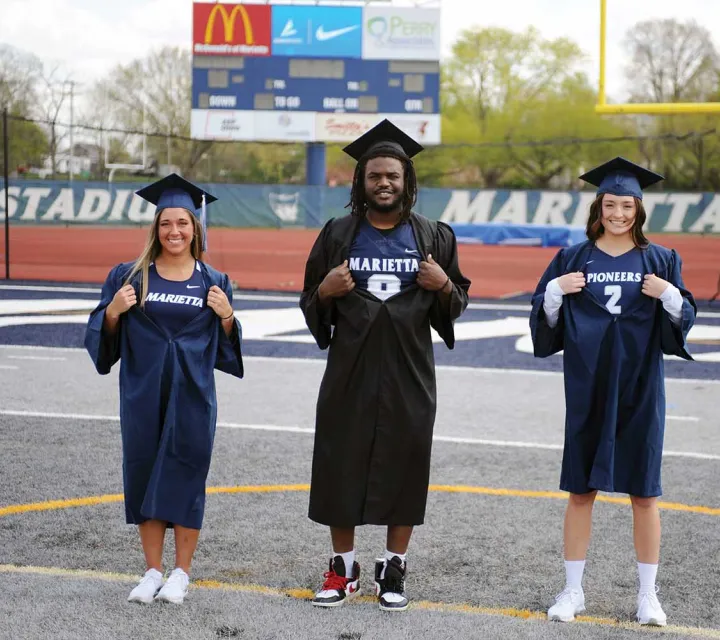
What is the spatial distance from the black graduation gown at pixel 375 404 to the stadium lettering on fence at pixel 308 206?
22.0m

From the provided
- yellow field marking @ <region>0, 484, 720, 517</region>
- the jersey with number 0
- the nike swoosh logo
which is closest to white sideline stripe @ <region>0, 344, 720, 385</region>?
yellow field marking @ <region>0, 484, 720, 517</region>

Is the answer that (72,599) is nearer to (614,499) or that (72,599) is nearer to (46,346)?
(614,499)

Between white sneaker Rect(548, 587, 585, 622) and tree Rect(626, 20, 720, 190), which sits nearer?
white sneaker Rect(548, 587, 585, 622)

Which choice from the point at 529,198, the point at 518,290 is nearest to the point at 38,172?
the point at 529,198

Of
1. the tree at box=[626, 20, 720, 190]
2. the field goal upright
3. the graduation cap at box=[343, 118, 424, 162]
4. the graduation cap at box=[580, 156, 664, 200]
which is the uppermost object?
the tree at box=[626, 20, 720, 190]

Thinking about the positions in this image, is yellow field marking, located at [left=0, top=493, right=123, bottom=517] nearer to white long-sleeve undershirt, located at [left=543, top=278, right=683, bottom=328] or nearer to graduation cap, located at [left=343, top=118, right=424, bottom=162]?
graduation cap, located at [left=343, top=118, right=424, bottom=162]

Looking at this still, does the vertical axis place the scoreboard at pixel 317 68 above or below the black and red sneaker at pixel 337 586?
above

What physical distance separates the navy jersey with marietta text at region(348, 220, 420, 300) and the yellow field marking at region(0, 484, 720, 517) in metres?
2.12

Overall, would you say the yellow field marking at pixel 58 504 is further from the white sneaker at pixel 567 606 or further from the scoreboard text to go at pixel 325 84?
the scoreboard text to go at pixel 325 84

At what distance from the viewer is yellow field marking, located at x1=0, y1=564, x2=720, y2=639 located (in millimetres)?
4066

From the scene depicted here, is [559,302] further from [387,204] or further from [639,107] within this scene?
[639,107]

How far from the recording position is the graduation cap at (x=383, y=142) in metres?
4.43

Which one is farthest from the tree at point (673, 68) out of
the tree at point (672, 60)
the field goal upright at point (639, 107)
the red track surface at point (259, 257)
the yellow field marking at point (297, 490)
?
the yellow field marking at point (297, 490)

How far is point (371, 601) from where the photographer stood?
441 cm
